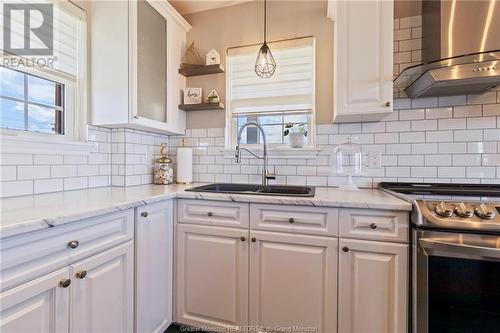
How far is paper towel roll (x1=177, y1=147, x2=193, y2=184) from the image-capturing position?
89.3 inches

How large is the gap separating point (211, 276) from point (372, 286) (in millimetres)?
938

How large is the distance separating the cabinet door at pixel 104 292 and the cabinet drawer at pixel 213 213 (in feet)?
1.30

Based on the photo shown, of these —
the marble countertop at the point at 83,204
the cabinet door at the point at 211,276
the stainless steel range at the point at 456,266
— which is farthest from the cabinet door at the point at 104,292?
the stainless steel range at the point at 456,266

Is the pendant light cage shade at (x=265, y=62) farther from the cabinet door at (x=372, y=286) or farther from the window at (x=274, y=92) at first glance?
the cabinet door at (x=372, y=286)

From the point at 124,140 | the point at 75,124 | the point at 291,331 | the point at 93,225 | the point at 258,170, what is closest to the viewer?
the point at 93,225

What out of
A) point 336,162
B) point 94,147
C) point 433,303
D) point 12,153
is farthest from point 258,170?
point 12,153

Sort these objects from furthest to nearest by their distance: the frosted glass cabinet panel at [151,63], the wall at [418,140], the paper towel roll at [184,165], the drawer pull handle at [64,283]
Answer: the paper towel roll at [184,165] → the frosted glass cabinet panel at [151,63] → the wall at [418,140] → the drawer pull handle at [64,283]

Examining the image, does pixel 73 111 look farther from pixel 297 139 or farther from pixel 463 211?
pixel 463 211

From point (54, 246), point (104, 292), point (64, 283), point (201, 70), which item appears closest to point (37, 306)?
point (64, 283)

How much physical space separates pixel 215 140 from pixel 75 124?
107 cm

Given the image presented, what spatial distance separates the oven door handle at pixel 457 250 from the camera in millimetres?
1099

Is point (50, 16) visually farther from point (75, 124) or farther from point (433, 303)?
point (433, 303)

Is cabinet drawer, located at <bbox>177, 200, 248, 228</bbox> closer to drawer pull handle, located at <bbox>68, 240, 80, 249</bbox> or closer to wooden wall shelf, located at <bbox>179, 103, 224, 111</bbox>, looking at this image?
drawer pull handle, located at <bbox>68, 240, 80, 249</bbox>

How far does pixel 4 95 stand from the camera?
1402 millimetres
